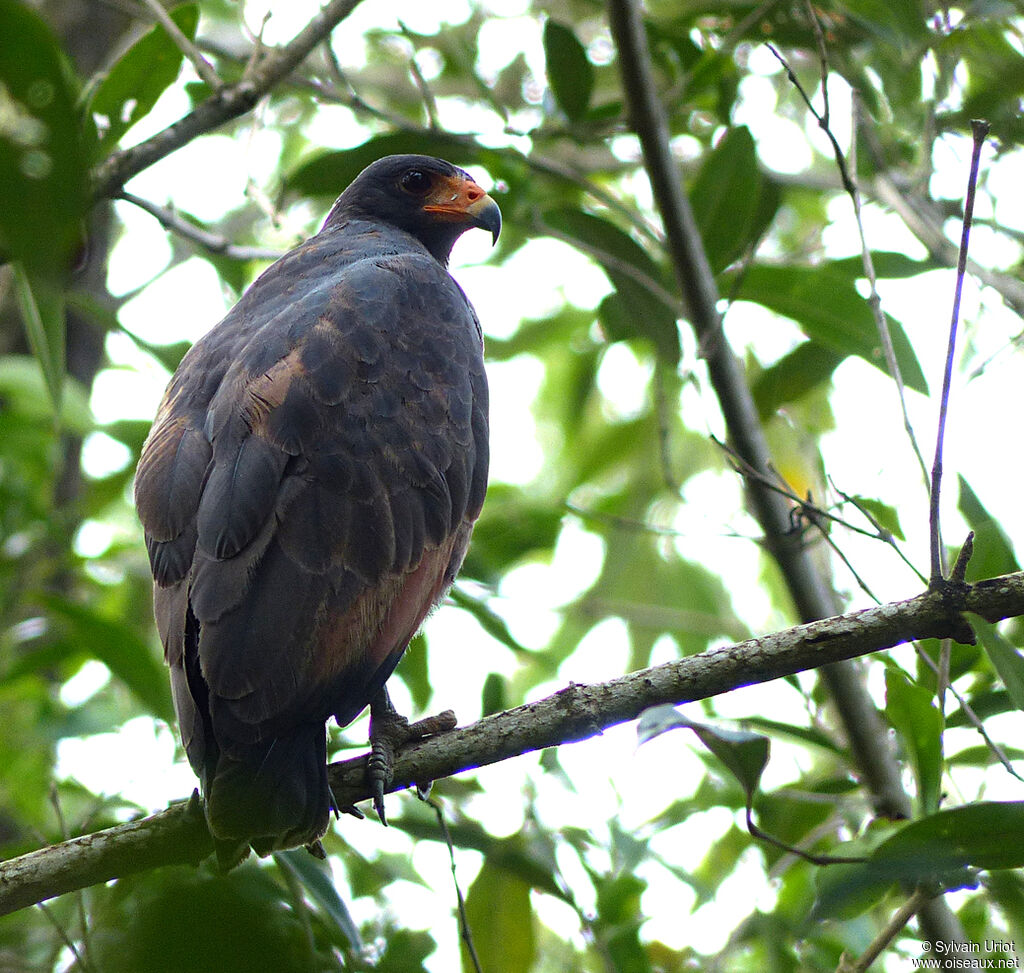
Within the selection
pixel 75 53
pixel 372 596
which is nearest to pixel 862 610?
pixel 372 596

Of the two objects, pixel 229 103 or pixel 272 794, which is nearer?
pixel 272 794

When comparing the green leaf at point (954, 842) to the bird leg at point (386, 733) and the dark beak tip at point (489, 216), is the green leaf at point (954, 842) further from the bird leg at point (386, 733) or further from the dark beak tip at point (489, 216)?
the dark beak tip at point (489, 216)

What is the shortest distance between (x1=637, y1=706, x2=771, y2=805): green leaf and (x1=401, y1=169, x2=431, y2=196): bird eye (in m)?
3.49

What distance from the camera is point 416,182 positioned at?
5227mm

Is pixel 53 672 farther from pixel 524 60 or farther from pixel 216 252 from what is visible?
pixel 524 60

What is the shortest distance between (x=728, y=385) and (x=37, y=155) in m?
3.57

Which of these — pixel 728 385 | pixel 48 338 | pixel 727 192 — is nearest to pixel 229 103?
pixel 48 338

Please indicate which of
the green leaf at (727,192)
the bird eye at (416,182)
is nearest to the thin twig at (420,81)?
the bird eye at (416,182)

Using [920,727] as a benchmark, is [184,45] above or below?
above

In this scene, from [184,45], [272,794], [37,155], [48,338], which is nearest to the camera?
[37,155]

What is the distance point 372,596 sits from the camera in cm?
317

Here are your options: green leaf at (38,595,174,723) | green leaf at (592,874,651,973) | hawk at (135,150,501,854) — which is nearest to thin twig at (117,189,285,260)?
hawk at (135,150,501,854)

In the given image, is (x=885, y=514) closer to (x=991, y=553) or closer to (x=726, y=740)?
(x=991, y=553)

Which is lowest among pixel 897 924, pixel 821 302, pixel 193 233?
pixel 897 924
